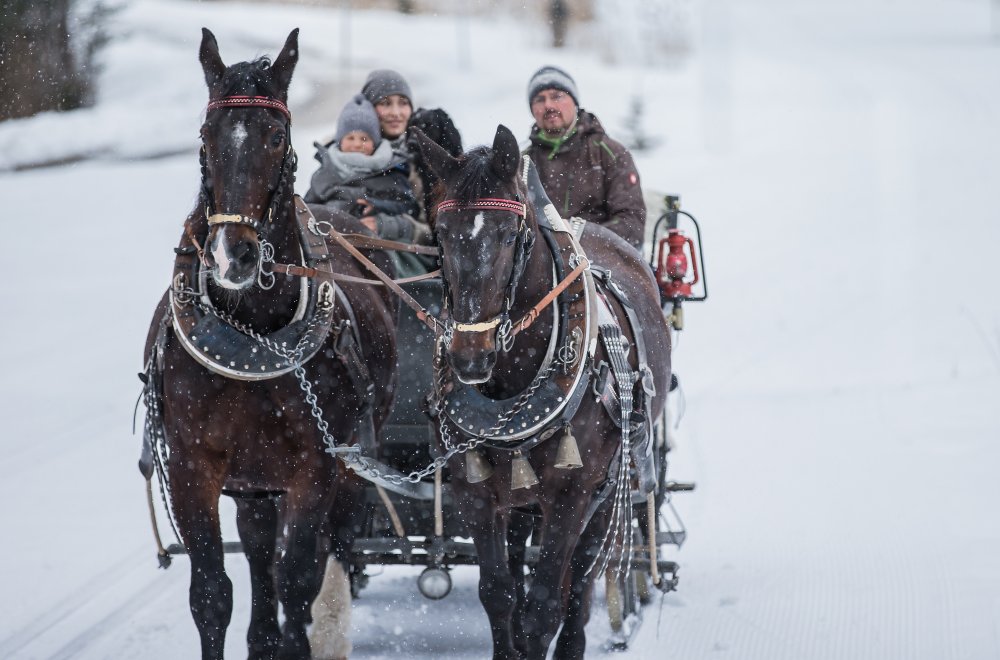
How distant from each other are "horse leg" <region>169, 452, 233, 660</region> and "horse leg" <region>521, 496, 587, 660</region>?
1171 mm

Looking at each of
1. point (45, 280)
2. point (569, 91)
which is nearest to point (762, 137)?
point (45, 280)

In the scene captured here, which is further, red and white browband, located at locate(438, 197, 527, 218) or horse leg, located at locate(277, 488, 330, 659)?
horse leg, located at locate(277, 488, 330, 659)

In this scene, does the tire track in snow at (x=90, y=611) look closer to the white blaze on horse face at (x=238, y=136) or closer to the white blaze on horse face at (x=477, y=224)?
the white blaze on horse face at (x=238, y=136)

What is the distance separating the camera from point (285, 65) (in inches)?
170

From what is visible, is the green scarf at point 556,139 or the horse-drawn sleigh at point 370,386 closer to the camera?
the horse-drawn sleigh at point 370,386

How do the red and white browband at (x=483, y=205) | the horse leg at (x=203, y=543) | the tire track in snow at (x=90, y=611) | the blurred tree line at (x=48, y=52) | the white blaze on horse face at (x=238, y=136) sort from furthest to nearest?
1. the blurred tree line at (x=48, y=52)
2. the tire track in snow at (x=90, y=611)
3. the horse leg at (x=203, y=543)
4. the white blaze on horse face at (x=238, y=136)
5. the red and white browband at (x=483, y=205)

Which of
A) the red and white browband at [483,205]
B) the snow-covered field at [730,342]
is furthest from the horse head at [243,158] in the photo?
the snow-covered field at [730,342]

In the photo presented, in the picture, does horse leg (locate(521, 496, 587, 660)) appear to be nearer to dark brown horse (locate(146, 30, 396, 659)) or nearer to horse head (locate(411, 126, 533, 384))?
horse head (locate(411, 126, 533, 384))

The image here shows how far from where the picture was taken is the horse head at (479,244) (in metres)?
3.74

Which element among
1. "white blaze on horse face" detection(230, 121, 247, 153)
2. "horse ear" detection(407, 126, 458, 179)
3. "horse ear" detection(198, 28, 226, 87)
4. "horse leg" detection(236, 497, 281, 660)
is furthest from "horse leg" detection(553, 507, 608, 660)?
"horse ear" detection(198, 28, 226, 87)

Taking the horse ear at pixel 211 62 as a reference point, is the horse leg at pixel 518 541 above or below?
below

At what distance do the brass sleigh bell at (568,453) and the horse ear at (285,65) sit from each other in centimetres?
157

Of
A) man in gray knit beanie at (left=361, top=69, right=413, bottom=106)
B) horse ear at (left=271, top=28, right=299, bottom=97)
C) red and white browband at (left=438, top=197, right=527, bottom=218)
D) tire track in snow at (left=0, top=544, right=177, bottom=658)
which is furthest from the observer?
man in gray knit beanie at (left=361, top=69, right=413, bottom=106)

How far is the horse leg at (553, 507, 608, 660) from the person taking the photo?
186 inches
